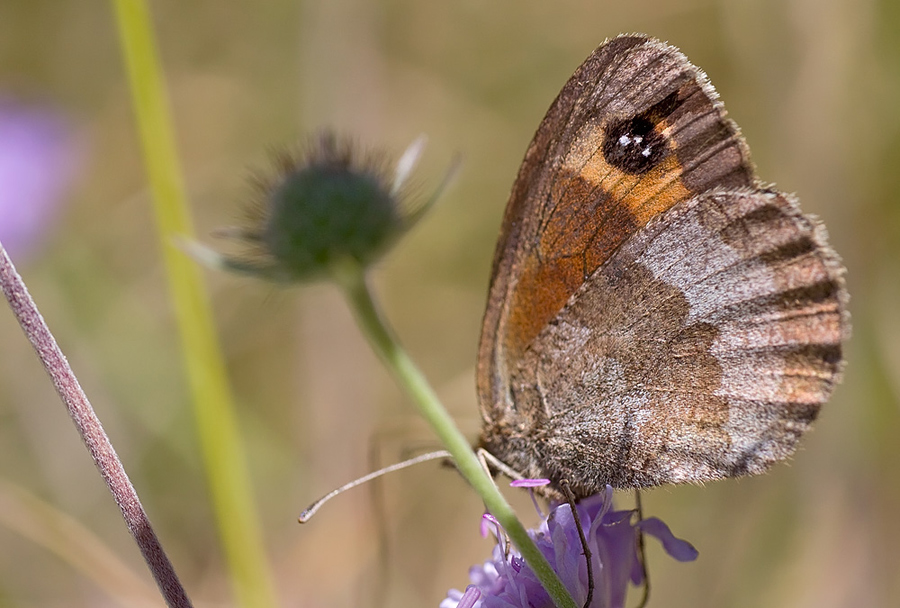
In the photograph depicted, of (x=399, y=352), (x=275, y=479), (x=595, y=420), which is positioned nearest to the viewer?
(x=399, y=352)

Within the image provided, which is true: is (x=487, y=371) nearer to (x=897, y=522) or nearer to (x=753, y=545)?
(x=753, y=545)

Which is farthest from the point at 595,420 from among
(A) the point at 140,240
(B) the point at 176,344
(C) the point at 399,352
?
(A) the point at 140,240

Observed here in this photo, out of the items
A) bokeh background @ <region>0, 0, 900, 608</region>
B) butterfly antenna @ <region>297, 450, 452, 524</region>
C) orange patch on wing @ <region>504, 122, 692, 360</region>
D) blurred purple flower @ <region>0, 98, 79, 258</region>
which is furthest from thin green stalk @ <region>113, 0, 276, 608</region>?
blurred purple flower @ <region>0, 98, 79, 258</region>

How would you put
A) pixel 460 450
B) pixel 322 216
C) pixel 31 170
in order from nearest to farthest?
pixel 460 450 → pixel 322 216 → pixel 31 170

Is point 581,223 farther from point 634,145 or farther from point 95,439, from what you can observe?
point 95,439

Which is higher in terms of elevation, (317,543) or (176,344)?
(176,344)

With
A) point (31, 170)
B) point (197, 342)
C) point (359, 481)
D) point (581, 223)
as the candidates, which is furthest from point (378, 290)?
point (359, 481)

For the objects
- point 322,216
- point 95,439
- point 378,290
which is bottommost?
point 95,439
